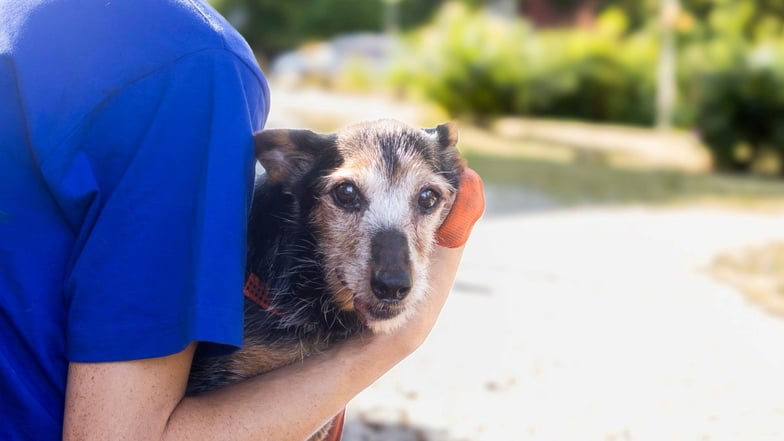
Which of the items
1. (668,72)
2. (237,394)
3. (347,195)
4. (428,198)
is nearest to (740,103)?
(668,72)

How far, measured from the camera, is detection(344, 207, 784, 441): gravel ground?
4.34 meters

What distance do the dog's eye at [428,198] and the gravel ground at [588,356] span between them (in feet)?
7.13

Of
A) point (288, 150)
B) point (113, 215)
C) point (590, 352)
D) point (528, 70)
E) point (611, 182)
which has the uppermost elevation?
point (113, 215)

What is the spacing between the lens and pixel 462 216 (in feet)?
6.77

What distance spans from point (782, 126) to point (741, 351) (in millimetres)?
9102

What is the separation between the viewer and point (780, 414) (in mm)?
4402

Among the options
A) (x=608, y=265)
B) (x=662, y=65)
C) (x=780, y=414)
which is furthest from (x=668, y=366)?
(x=662, y=65)

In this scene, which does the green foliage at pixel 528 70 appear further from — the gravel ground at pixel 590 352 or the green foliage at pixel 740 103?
the gravel ground at pixel 590 352

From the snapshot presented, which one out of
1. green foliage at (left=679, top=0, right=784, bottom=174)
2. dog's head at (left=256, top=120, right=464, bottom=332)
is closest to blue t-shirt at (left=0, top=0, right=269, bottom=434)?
dog's head at (left=256, top=120, right=464, bottom=332)

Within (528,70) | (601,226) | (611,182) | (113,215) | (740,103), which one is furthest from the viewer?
(528,70)

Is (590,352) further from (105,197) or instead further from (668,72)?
(668,72)

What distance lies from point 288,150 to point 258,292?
315mm

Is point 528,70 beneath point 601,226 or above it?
beneath

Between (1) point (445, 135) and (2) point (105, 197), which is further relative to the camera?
(1) point (445, 135)
